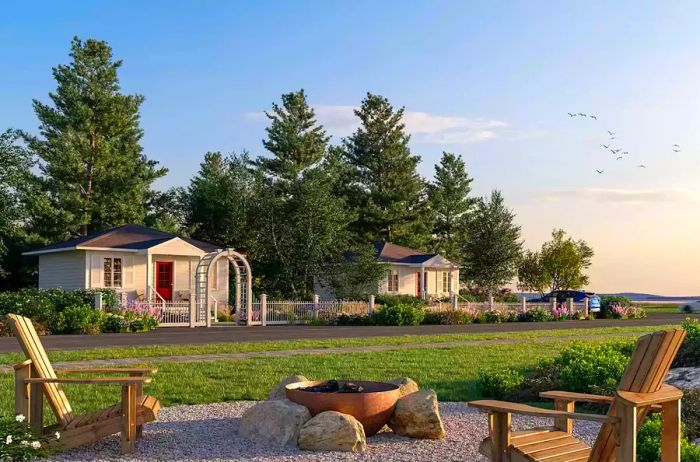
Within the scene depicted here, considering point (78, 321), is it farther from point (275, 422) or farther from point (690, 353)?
point (275, 422)

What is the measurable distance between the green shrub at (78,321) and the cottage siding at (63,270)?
24.3ft

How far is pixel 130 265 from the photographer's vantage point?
110 feet

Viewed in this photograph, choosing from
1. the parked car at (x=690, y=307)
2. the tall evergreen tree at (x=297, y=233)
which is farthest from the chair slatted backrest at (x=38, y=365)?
the parked car at (x=690, y=307)

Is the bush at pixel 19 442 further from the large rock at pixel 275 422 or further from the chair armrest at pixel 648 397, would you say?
the chair armrest at pixel 648 397

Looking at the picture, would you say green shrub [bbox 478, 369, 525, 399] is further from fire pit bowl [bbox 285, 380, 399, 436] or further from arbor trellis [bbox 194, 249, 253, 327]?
arbor trellis [bbox 194, 249, 253, 327]

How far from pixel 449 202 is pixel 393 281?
19.1m

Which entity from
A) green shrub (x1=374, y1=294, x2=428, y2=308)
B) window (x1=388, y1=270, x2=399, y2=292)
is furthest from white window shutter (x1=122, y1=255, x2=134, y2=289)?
window (x1=388, y1=270, x2=399, y2=292)

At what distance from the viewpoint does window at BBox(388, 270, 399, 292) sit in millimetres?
43781

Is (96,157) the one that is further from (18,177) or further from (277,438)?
(277,438)

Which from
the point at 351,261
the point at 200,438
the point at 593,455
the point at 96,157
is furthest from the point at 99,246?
the point at 593,455

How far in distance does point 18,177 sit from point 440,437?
1280 inches

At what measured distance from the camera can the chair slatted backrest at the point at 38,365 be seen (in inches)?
292

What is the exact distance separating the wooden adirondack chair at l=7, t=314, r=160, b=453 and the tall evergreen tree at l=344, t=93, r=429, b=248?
4858 centimetres

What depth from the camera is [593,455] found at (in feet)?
16.6
